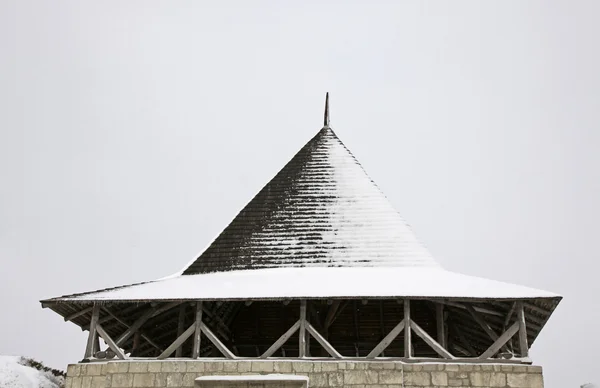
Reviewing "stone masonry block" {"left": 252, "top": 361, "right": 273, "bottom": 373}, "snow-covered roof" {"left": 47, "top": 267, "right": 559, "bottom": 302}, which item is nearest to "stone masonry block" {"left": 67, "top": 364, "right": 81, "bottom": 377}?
"snow-covered roof" {"left": 47, "top": 267, "right": 559, "bottom": 302}

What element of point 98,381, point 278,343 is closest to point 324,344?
point 278,343

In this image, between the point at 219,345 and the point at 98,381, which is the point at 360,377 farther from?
the point at 98,381

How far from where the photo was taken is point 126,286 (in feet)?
36.4

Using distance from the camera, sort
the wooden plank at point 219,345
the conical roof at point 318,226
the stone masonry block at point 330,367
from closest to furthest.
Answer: the stone masonry block at point 330,367, the wooden plank at point 219,345, the conical roof at point 318,226

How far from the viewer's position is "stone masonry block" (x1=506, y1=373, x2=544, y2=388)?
9.27 m

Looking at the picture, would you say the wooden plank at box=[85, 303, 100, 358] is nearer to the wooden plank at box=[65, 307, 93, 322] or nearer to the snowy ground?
the wooden plank at box=[65, 307, 93, 322]

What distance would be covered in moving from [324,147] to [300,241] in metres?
2.85

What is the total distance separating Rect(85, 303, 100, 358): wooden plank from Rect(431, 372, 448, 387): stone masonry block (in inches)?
198

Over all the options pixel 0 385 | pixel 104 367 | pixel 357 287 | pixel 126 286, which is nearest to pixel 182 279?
pixel 126 286

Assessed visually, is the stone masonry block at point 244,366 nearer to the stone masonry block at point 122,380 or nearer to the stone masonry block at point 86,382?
the stone masonry block at point 122,380

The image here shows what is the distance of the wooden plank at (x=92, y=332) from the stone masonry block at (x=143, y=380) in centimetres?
89

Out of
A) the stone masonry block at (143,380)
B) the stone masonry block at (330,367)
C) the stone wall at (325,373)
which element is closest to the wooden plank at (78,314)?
the stone wall at (325,373)

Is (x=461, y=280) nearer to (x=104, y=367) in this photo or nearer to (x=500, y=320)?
(x=500, y=320)

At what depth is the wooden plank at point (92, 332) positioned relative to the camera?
1018 centimetres
